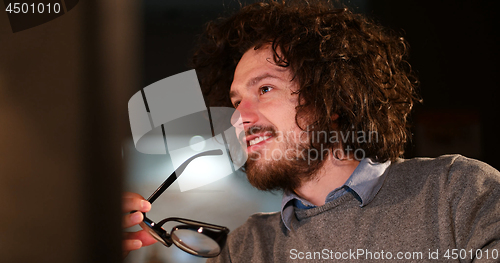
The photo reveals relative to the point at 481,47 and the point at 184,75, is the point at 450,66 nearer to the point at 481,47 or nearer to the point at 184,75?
the point at 481,47

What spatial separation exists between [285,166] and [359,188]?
0.18 m

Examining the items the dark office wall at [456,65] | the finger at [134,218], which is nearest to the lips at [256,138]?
the finger at [134,218]

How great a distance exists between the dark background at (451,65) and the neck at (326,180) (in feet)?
0.84

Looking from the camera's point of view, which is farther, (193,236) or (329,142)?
(329,142)

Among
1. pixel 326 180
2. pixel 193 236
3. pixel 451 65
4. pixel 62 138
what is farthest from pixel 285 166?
pixel 62 138

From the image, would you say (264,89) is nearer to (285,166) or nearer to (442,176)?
(285,166)

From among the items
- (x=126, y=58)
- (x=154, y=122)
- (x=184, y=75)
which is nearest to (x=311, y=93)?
(x=184, y=75)

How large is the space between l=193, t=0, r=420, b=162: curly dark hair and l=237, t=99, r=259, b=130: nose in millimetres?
Answer: 105

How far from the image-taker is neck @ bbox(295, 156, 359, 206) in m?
0.80

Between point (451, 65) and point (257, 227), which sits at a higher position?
point (451, 65)

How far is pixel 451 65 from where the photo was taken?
0.87m

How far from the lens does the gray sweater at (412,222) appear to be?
59 cm

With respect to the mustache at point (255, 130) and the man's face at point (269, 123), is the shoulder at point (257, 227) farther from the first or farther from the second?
the mustache at point (255, 130)

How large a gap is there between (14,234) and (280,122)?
0.60m
